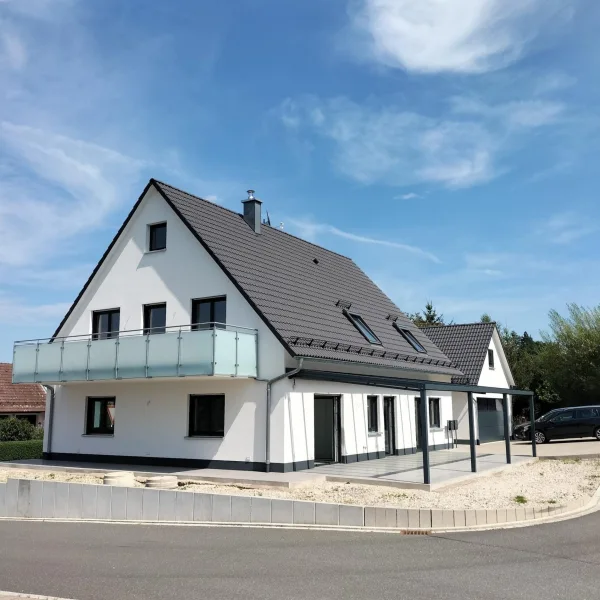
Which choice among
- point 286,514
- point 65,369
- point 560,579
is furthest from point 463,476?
point 65,369

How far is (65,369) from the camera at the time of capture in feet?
62.4

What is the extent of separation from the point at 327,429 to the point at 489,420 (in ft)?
45.3

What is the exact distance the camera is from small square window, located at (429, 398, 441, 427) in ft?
81.3

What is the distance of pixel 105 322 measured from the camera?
21.2m

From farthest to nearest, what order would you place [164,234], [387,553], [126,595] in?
A: [164,234], [387,553], [126,595]

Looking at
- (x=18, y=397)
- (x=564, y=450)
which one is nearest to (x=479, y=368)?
(x=564, y=450)

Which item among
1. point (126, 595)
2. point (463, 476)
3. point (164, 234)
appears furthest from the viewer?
point (164, 234)

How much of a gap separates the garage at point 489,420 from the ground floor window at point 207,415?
1533cm

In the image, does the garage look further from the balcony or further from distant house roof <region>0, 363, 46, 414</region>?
distant house roof <region>0, 363, 46, 414</region>

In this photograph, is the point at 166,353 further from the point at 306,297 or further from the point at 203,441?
the point at 306,297

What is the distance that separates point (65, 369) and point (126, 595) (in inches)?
525

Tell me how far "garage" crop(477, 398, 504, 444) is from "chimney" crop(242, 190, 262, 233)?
14111mm

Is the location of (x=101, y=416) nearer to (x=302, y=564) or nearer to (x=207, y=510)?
(x=207, y=510)

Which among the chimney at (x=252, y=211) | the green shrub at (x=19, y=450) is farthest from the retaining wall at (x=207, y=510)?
the chimney at (x=252, y=211)
